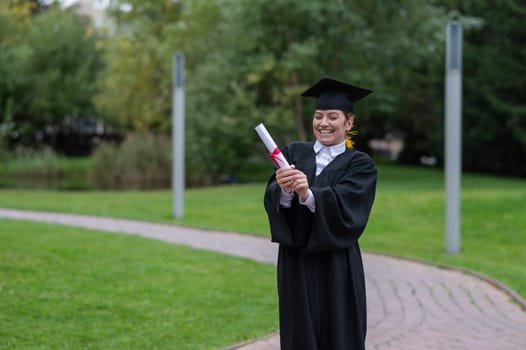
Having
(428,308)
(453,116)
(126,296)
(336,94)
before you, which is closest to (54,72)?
(453,116)

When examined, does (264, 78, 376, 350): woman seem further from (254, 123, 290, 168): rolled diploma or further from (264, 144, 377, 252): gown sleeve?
(254, 123, 290, 168): rolled diploma

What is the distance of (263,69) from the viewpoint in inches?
965

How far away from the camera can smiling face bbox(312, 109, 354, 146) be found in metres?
4.41

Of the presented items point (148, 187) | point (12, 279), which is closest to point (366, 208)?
point (12, 279)

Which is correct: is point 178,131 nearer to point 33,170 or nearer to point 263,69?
point 263,69

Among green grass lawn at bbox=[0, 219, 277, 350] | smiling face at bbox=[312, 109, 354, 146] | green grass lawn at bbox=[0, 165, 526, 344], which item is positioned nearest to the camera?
smiling face at bbox=[312, 109, 354, 146]

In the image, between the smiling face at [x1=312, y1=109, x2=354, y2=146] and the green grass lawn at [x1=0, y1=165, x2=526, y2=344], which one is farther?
the green grass lawn at [x1=0, y1=165, x2=526, y2=344]

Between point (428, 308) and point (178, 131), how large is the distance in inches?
325

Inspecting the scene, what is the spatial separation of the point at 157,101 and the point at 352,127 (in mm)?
29015

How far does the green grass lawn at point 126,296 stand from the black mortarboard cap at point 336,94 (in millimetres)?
2787

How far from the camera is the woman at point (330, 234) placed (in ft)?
14.0

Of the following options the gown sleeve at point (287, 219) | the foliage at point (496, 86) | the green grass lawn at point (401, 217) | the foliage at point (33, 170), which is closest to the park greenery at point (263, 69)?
the foliage at point (496, 86)

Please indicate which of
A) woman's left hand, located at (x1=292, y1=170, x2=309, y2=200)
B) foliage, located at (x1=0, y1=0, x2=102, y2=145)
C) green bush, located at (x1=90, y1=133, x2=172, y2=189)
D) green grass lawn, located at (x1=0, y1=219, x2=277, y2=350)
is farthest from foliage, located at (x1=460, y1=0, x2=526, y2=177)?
woman's left hand, located at (x1=292, y1=170, x2=309, y2=200)

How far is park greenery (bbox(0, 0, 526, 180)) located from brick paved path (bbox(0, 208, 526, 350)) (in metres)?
13.9
